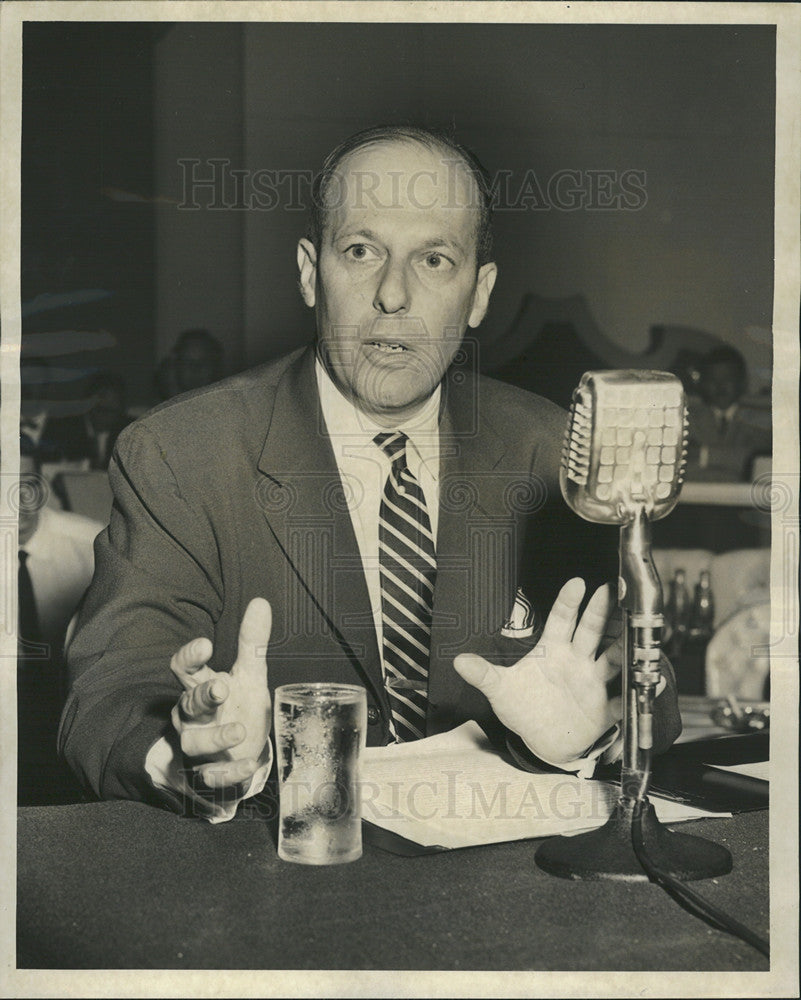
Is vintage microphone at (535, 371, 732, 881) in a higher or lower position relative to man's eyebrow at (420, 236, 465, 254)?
lower

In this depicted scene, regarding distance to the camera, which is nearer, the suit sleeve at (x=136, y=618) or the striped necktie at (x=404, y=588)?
the suit sleeve at (x=136, y=618)

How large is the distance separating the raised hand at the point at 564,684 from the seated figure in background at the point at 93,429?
505 mm

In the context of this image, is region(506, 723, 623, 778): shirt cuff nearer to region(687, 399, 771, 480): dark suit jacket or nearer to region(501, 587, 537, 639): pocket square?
region(501, 587, 537, 639): pocket square

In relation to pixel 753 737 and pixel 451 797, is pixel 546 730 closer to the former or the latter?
pixel 451 797

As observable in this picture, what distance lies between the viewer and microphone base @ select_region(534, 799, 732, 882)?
0.88 m

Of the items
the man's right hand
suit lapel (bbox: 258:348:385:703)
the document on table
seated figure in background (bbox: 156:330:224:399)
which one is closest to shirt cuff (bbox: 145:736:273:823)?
the man's right hand

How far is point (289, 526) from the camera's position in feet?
3.97

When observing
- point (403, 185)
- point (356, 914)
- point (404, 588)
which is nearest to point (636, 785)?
point (356, 914)

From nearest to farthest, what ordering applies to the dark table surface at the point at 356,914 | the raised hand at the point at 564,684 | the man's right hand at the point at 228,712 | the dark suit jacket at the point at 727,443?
the dark table surface at the point at 356,914 < the man's right hand at the point at 228,712 < the raised hand at the point at 564,684 < the dark suit jacket at the point at 727,443

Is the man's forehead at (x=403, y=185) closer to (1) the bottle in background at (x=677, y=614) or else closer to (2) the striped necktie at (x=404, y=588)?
(2) the striped necktie at (x=404, y=588)

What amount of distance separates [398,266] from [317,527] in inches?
12.5

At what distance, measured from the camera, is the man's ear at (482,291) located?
1.23 m

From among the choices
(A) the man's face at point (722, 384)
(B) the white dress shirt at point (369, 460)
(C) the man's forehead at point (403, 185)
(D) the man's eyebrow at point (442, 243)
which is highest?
(C) the man's forehead at point (403, 185)

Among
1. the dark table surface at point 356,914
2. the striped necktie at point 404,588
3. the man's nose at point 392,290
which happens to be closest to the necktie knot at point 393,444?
the striped necktie at point 404,588
